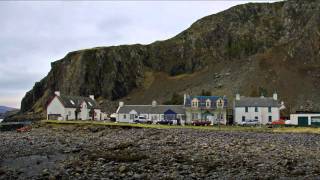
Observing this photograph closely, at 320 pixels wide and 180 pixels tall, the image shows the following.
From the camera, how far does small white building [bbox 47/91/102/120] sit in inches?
3893

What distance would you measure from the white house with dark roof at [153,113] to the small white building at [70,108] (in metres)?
10.4

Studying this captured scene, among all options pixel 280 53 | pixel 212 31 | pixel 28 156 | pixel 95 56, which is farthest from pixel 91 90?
pixel 28 156

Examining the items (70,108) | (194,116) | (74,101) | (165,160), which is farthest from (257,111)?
(165,160)

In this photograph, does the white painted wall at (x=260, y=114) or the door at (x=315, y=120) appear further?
the white painted wall at (x=260, y=114)

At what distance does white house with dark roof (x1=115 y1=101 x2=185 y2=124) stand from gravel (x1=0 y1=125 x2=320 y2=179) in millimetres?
47036

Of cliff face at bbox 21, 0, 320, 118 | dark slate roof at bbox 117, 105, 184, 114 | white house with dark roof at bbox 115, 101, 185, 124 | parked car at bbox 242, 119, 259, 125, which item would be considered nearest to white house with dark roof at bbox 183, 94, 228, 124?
white house with dark roof at bbox 115, 101, 185, 124

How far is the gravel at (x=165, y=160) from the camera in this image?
2738 centimetres

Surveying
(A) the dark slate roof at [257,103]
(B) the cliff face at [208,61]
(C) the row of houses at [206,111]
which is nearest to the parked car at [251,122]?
(C) the row of houses at [206,111]

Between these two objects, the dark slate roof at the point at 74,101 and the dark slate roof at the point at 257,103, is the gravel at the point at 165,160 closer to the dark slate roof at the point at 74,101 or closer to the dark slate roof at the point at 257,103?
the dark slate roof at the point at 257,103

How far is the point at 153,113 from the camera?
9700 cm

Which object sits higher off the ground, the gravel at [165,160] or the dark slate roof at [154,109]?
the dark slate roof at [154,109]

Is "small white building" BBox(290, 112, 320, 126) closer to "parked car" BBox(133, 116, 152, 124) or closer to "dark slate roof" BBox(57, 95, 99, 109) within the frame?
"parked car" BBox(133, 116, 152, 124)

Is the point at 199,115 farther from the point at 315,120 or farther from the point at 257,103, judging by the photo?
the point at 315,120

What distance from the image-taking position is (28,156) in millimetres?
39344
